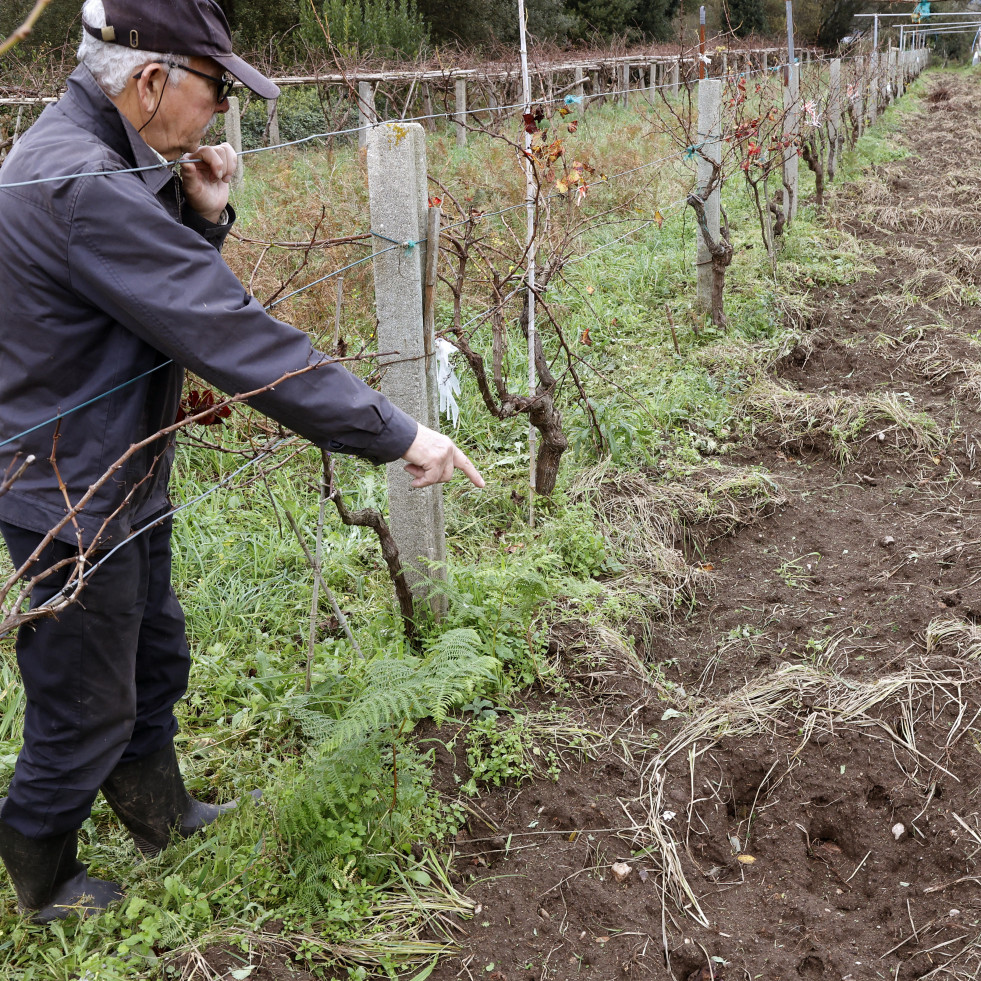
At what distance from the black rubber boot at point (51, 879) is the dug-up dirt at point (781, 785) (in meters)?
0.90

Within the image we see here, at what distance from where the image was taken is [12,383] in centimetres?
183

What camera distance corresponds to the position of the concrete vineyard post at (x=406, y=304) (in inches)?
107

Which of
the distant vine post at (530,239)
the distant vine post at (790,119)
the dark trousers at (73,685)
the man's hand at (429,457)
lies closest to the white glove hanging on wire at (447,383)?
the distant vine post at (530,239)

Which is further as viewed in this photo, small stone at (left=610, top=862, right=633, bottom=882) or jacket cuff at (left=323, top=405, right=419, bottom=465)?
small stone at (left=610, top=862, right=633, bottom=882)

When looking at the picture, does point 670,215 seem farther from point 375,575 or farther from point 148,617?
point 148,617

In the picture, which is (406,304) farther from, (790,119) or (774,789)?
(790,119)

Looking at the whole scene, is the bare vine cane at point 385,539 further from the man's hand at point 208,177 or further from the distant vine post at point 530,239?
the distant vine post at point 530,239

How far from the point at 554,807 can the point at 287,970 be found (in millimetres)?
874

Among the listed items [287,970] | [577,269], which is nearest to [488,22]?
[577,269]

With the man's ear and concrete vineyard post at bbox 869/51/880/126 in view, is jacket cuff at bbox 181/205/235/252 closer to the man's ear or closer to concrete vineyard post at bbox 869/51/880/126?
the man's ear

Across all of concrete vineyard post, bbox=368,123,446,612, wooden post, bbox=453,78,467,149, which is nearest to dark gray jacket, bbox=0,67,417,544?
concrete vineyard post, bbox=368,123,446,612

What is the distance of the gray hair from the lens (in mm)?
1738

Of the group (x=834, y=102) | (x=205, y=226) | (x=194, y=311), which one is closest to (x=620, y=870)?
(x=194, y=311)

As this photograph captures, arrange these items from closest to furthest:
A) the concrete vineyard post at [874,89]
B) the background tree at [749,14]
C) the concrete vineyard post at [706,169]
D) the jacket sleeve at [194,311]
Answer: the jacket sleeve at [194,311]
the concrete vineyard post at [706,169]
the concrete vineyard post at [874,89]
the background tree at [749,14]
